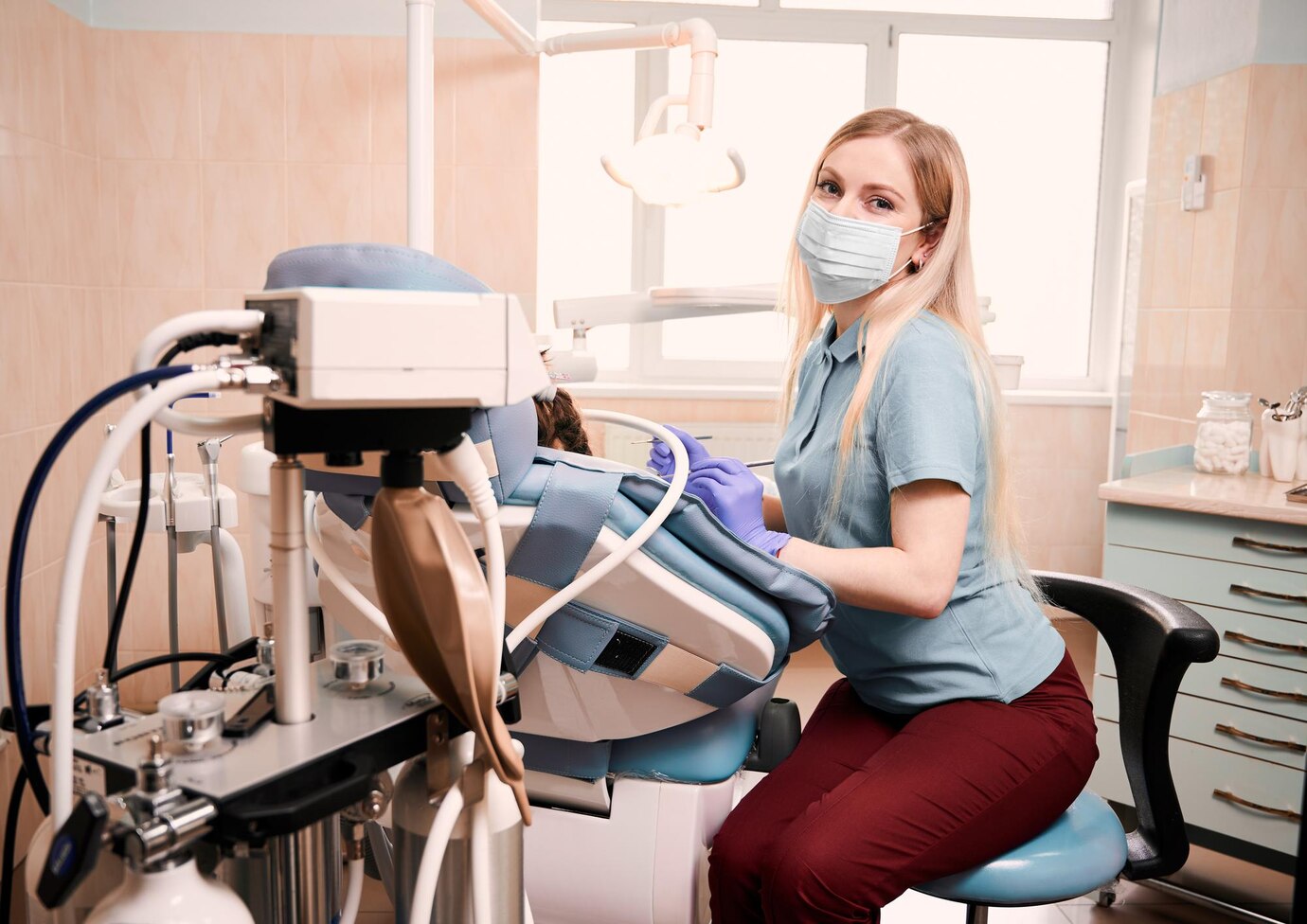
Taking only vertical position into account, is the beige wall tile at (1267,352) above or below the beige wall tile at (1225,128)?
below

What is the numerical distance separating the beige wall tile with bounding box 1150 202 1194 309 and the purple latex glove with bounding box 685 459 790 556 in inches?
83.3

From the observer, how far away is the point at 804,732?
1.45 metres

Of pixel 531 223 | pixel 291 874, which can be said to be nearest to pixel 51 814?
pixel 291 874

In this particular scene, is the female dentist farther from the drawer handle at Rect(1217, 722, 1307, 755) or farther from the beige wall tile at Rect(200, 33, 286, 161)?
the beige wall tile at Rect(200, 33, 286, 161)

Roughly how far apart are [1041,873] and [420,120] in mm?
1633

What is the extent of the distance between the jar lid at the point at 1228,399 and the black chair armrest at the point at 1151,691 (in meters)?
1.50

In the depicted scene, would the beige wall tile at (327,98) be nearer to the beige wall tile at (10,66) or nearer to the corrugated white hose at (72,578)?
the beige wall tile at (10,66)

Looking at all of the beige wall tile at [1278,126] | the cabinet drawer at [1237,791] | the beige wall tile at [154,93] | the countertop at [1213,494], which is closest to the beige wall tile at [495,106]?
the beige wall tile at [154,93]

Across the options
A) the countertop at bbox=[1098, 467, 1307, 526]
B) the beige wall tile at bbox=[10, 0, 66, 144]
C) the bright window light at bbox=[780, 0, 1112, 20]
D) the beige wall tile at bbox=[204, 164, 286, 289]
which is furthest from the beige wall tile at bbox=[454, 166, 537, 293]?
the bright window light at bbox=[780, 0, 1112, 20]

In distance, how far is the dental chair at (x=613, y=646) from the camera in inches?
37.1

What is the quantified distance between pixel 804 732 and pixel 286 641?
0.93 m

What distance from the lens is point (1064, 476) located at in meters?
4.15

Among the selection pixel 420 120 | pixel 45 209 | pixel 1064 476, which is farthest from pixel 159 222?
pixel 1064 476

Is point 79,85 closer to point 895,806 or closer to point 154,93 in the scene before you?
point 154,93
